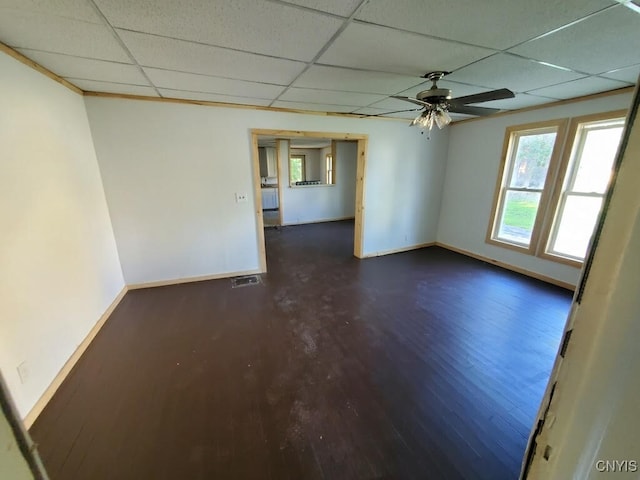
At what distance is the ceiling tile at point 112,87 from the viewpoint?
8.04 ft

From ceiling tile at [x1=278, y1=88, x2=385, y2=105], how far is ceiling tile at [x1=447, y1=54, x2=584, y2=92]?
0.95 meters

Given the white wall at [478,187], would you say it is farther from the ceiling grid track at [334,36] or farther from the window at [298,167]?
the window at [298,167]

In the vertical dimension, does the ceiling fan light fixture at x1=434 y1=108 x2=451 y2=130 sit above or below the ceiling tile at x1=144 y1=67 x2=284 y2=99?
below

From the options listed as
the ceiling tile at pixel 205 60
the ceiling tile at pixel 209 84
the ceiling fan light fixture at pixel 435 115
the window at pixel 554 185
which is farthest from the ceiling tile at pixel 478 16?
the window at pixel 554 185

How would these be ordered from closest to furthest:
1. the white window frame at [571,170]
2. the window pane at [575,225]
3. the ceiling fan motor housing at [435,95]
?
the ceiling fan motor housing at [435,95]
the white window frame at [571,170]
the window pane at [575,225]

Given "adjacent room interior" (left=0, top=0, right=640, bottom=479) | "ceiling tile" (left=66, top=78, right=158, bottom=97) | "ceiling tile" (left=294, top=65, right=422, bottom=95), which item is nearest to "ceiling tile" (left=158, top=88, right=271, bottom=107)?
"adjacent room interior" (left=0, top=0, right=640, bottom=479)

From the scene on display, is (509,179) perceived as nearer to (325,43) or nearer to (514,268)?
(514,268)

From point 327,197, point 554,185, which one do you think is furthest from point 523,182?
point 327,197

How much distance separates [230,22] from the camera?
4.84ft

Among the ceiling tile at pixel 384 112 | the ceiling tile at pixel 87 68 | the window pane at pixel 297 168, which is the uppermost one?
the ceiling tile at pixel 384 112

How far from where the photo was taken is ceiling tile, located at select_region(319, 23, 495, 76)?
162 centimetres

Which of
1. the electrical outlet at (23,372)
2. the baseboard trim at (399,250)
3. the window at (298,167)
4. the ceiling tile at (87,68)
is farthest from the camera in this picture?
the window at (298,167)

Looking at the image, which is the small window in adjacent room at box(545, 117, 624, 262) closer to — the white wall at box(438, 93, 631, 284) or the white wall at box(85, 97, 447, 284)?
the white wall at box(438, 93, 631, 284)

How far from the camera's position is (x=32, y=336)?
→ 1.72m
